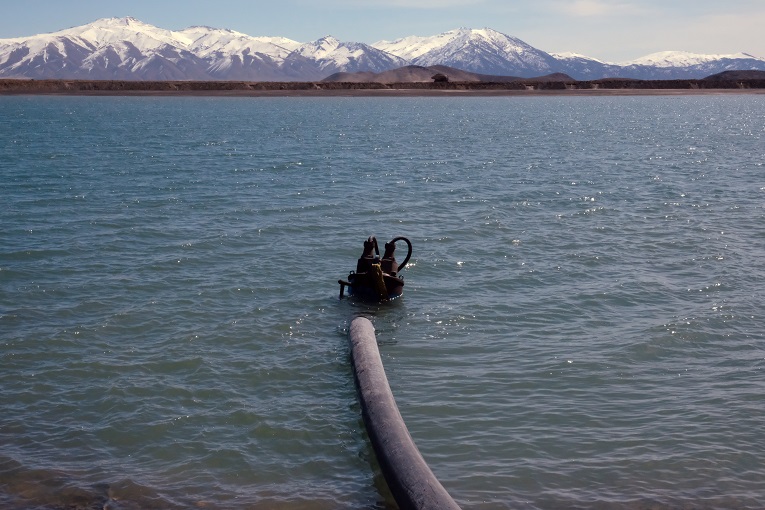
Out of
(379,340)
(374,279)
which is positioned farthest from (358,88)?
(379,340)

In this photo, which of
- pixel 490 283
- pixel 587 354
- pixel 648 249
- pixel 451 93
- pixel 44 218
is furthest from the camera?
pixel 451 93

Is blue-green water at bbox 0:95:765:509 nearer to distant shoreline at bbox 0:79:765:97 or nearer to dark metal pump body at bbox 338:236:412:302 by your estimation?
dark metal pump body at bbox 338:236:412:302

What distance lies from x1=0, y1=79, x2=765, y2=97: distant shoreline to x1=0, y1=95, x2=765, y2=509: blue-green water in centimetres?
14124

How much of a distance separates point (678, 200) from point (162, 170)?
23.8 meters

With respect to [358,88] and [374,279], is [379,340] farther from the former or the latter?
[358,88]

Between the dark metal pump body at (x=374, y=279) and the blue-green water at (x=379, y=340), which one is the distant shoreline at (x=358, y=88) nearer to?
the blue-green water at (x=379, y=340)

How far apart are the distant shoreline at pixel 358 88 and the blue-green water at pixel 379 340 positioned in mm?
141241

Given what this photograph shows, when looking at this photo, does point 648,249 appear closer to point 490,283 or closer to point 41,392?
point 490,283

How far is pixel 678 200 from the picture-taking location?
33.0 metres

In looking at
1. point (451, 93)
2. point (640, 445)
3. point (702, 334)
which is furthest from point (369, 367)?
point (451, 93)

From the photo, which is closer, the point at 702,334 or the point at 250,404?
the point at 250,404

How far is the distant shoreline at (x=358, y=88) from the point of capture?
17262cm

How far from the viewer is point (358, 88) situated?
183250mm

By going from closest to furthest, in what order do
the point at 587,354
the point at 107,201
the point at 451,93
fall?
1. the point at 587,354
2. the point at 107,201
3. the point at 451,93
